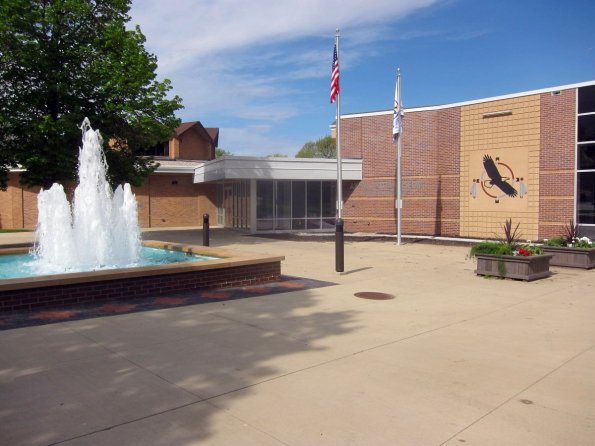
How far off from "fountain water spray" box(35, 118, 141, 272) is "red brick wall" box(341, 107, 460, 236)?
15.6m

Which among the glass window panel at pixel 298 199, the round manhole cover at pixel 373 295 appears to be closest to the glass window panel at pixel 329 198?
the glass window panel at pixel 298 199

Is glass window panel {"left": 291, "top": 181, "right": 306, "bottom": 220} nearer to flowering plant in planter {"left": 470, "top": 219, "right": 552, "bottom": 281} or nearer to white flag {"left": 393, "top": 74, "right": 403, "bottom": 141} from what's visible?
white flag {"left": 393, "top": 74, "right": 403, "bottom": 141}

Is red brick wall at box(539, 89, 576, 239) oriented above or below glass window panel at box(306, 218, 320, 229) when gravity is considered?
above

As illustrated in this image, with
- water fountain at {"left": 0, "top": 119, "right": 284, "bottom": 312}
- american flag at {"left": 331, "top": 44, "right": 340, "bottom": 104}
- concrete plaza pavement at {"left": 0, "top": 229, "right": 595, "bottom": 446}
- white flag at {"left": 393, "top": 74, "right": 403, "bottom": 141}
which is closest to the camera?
concrete plaza pavement at {"left": 0, "top": 229, "right": 595, "bottom": 446}

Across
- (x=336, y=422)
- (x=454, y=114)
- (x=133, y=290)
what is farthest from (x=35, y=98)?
(x=454, y=114)

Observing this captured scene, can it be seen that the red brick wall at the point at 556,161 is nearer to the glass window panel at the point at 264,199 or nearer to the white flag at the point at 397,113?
the white flag at the point at 397,113

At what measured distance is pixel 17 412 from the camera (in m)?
4.24

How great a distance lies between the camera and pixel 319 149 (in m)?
78.8

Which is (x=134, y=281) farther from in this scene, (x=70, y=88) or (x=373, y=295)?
(x=70, y=88)

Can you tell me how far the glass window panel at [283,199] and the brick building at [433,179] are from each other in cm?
6

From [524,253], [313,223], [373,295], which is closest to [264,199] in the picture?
[313,223]

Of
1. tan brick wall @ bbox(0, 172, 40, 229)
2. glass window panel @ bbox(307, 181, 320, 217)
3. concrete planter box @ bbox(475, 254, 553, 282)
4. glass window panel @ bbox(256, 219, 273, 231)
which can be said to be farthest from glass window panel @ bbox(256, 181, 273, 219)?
concrete planter box @ bbox(475, 254, 553, 282)

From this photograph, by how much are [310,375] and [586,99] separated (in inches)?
769

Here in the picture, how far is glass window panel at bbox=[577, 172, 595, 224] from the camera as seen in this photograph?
19875mm
